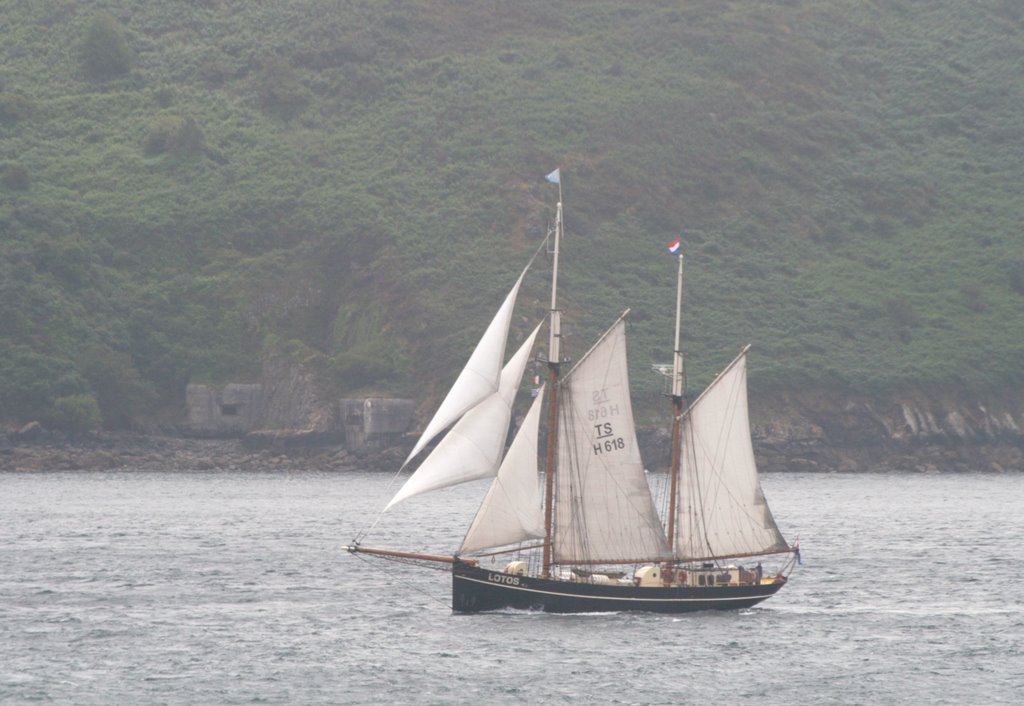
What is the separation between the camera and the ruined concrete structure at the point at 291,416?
163 meters

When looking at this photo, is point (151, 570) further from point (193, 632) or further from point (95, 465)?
point (95, 465)

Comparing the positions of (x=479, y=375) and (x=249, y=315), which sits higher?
(x=249, y=315)

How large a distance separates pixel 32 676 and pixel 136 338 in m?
121

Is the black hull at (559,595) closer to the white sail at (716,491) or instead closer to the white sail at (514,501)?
the white sail at (716,491)

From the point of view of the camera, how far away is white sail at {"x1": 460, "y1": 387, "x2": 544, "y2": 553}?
200ft

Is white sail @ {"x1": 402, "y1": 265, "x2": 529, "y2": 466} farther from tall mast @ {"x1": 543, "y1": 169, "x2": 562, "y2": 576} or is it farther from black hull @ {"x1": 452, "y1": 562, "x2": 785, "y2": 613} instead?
black hull @ {"x1": 452, "y1": 562, "x2": 785, "y2": 613}

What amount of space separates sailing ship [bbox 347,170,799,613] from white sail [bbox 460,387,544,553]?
0.05 m

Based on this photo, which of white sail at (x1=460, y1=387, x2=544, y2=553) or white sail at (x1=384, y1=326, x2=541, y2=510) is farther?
white sail at (x1=460, y1=387, x2=544, y2=553)

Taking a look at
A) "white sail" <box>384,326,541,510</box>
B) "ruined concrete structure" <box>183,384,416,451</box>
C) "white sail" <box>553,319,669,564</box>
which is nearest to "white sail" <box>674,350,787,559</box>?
"white sail" <box>553,319,669,564</box>

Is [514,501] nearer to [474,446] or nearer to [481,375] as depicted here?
[474,446]

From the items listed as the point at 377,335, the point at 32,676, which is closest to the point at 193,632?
the point at 32,676

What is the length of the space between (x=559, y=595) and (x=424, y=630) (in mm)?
5067

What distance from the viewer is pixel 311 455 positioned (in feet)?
543

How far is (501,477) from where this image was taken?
60812 mm
